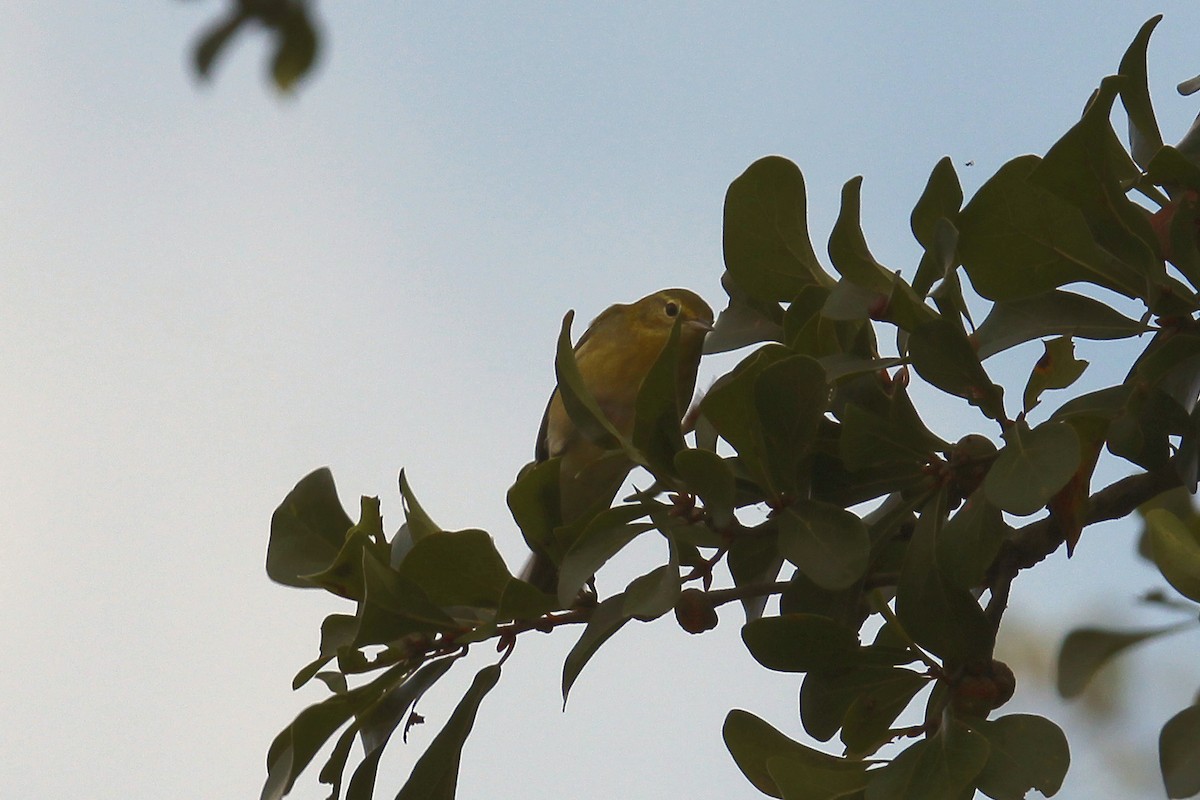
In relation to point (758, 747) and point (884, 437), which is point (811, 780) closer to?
point (758, 747)

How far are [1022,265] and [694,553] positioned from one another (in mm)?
587

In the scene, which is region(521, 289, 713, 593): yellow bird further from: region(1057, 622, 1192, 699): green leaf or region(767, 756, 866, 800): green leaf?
region(767, 756, 866, 800): green leaf

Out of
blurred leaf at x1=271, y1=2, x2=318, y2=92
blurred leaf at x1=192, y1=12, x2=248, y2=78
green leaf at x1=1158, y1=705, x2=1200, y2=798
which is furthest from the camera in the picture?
green leaf at x1=1158, y1=705, x2=1200, y2=798

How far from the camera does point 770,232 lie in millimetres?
1886

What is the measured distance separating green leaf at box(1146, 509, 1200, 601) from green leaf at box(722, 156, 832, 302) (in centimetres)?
58

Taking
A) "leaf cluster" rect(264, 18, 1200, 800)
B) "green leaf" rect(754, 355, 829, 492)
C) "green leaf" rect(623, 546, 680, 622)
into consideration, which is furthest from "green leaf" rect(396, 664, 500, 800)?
"green leaf" rect(754, 355, 829, 492)

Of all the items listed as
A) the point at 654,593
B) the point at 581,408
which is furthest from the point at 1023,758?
the point at 581,408

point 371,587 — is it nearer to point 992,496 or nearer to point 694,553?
point 694,553

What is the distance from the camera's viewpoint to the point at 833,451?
1775 millimetres

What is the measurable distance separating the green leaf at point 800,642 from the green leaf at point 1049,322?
41 centimetres

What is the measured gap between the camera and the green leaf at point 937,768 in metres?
1.51

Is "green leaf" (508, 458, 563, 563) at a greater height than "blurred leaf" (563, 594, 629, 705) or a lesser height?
greater

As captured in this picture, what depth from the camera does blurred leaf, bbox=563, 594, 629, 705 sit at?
1.63m

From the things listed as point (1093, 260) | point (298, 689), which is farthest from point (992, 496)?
point (298, 689)
